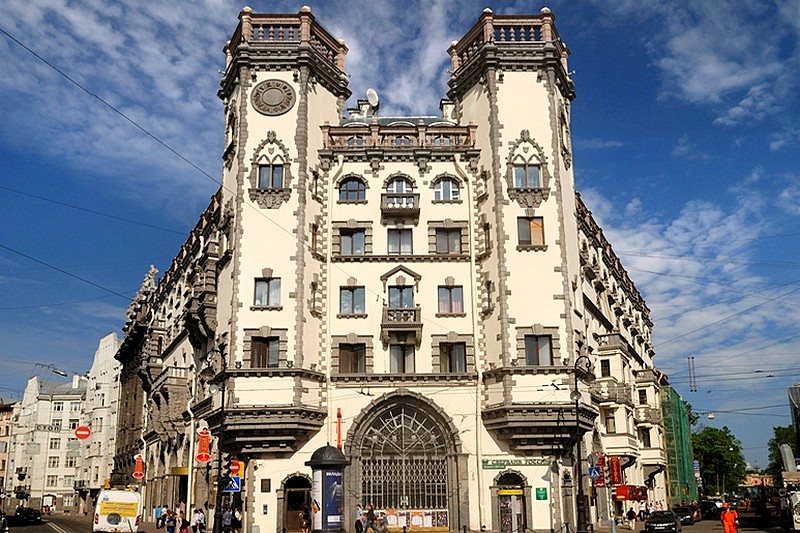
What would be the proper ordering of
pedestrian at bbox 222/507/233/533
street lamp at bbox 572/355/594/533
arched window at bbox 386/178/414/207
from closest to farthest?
street lamp at bbox 572/355/594/533 → pedestrian at bbox 222/507/233/533 → arched window at bbox 386/178/414/207

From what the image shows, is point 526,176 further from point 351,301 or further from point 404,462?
point 404,462

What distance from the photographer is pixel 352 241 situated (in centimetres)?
4722

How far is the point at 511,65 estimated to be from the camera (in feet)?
156

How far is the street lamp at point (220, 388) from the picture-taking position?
34438 millimetres

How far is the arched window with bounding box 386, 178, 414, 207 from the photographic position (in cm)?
4728

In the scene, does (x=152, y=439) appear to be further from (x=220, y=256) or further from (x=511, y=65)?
(x=511, y=65)

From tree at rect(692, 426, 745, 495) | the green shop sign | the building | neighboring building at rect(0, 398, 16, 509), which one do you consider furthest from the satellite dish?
neighboring building at rect(0, 398, 16, 509)

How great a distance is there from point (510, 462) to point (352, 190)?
731 inches

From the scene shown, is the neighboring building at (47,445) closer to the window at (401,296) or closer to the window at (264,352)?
the window at (264,352)

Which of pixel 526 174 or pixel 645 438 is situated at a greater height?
pixel 526 174

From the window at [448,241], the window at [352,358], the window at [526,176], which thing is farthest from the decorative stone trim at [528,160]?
the window at [352,358]

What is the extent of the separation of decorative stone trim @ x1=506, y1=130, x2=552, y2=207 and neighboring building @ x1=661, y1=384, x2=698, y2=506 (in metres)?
45.3

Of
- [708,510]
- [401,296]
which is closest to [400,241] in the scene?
[401,296]

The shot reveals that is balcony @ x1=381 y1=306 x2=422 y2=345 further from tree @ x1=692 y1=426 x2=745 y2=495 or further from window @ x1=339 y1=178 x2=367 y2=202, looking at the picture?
tree @ x1=692 y1=426 x2=745 y2=495
